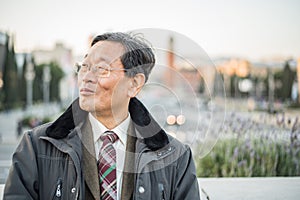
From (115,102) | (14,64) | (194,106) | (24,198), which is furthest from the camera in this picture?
(14,64)

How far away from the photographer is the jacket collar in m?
1.63

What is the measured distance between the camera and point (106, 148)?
1.68 metres

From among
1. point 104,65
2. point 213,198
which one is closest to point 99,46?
point 104,65

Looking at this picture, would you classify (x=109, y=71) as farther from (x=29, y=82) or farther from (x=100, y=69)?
(x=29, y=82)

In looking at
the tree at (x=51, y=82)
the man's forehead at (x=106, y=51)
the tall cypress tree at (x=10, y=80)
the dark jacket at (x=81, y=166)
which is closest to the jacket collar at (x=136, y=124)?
the dark jacket at (x=81, y=166)

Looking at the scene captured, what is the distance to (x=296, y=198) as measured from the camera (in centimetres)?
258

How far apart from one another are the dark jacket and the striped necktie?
4 cm

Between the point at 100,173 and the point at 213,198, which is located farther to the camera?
the point at 213,198

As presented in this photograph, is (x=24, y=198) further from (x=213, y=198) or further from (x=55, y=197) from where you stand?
(x=213, y=198)

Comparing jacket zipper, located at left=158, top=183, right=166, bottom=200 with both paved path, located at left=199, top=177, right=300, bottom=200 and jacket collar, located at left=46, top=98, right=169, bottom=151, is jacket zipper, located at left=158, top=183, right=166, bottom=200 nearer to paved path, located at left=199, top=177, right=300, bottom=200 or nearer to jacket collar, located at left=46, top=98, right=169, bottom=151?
jacket collar, located at left=46, top=98, right=169, bottom=151

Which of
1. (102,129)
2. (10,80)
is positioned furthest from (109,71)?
(10,80)

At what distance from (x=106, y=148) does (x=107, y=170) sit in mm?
86

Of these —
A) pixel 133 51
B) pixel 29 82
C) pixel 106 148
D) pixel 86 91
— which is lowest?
pixel 29 82

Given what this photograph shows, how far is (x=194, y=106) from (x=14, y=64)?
70.4 feet
